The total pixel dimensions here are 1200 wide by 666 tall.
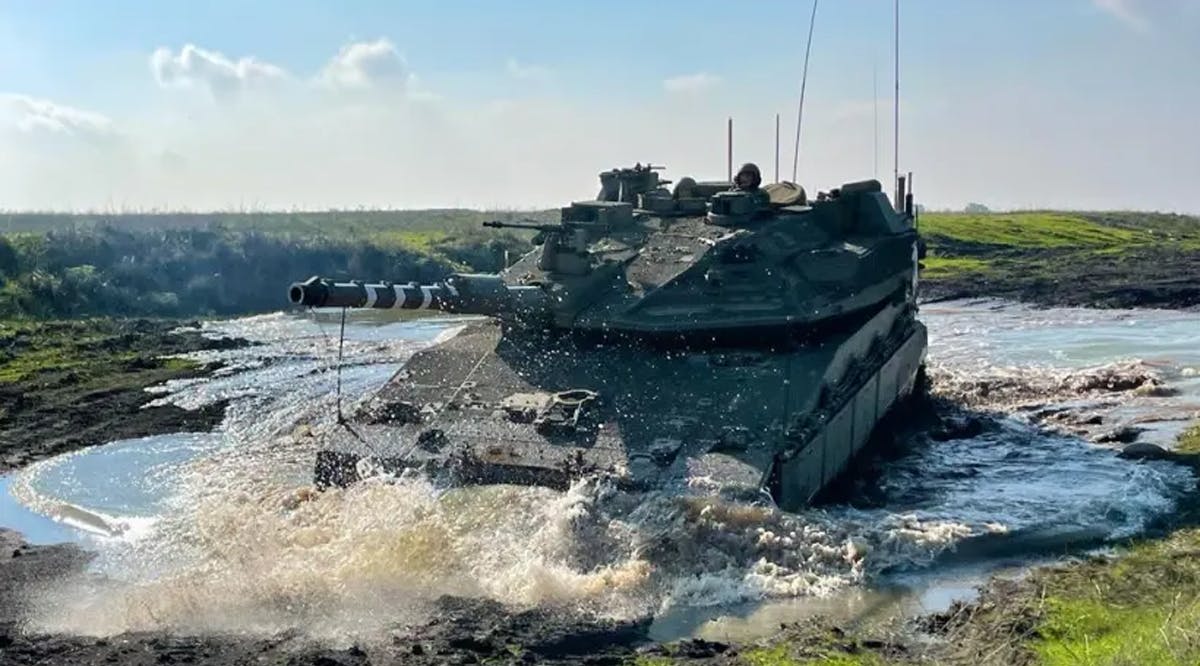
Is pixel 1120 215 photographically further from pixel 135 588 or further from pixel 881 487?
pixel 135 588

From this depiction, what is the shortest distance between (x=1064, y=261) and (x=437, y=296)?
4328cm

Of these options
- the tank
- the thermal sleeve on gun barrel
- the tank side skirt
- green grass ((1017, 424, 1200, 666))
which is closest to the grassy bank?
the tank side skirt

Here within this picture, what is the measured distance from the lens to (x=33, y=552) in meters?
13.1

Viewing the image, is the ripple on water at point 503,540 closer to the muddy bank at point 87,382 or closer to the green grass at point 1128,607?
the green grass at point 1128,607

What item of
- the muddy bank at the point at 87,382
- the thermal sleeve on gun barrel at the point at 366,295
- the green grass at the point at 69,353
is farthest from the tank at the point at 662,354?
the green grass at the point at 69,353

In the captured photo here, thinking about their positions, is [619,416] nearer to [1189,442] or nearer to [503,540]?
[503,540]

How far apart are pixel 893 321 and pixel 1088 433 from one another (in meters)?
3.32

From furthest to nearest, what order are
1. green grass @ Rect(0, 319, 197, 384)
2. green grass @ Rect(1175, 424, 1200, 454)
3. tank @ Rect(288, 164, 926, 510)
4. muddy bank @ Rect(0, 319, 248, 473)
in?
green grass @ Rect(0, 319, 197, 384) → muddy bank @ Rect(0, 319, 248, 473) → green grass @ Rect(1175, 424, 1200, 454) → tank @ Rect(288, 164, 926, 510)

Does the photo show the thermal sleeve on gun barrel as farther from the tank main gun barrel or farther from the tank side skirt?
the tank side skirt

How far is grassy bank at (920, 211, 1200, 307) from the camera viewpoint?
39.8 metres

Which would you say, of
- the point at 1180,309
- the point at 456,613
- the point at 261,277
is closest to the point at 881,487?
the point at 456,613

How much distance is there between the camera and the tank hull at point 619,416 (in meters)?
12.2

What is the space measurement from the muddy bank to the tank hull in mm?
6608

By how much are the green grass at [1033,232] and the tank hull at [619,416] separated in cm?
4835
